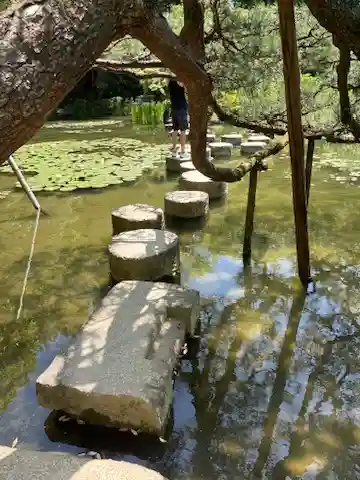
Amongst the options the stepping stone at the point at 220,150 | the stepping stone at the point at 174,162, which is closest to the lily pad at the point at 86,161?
the stepping stone at the point at 174,162

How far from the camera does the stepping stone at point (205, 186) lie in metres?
5.85

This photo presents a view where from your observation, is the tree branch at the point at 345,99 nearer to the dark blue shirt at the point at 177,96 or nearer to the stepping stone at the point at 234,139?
the dark blue shirt at the point at 177,96

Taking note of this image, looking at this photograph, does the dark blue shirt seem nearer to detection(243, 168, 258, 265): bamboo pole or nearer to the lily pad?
Answer: the lily pad

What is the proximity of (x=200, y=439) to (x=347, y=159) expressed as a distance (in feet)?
21.3

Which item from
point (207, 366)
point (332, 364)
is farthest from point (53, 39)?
point (332, 364)

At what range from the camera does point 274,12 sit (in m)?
3.35

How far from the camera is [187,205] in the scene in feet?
16.8

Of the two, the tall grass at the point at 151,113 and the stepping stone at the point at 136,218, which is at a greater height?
the tall grass at the point at 151,113

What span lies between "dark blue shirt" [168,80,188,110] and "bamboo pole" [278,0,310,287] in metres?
4.15

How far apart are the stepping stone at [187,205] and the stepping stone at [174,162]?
190cm

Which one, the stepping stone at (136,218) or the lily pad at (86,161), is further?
the lily pad at (86,161)

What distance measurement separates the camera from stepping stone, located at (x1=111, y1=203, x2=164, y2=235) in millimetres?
4543

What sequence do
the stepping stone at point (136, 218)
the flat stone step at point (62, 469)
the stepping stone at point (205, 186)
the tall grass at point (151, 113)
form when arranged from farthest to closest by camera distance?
the tall grass at point (151, 113), the stepping stone at point (205, 186), the stepping stone at point (136, 218), the flat stone step at point (62, 469)

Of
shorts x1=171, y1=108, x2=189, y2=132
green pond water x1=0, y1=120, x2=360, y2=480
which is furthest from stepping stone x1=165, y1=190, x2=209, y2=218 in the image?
shorts x1=171, y1=108, x2=189, y2=132
